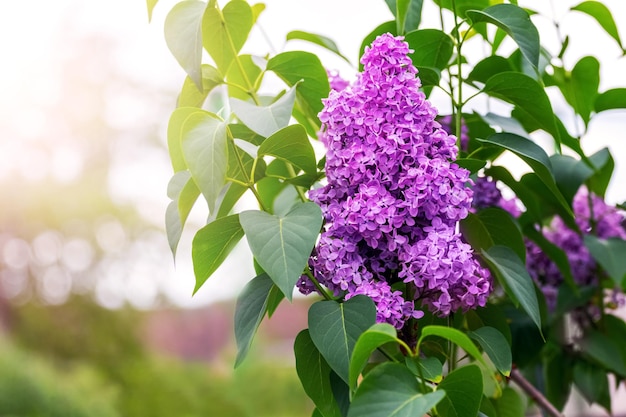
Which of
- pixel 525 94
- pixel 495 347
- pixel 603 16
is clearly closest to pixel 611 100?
pixel 603 16

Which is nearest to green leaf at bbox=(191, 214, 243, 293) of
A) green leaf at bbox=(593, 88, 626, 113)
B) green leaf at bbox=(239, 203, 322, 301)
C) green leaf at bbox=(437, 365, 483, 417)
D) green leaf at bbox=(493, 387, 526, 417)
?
green leaf at bbox=(239, 203, 322, 301)

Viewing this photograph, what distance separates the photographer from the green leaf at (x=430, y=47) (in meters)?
0.44

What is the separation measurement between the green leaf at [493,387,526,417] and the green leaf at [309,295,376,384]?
0.71 ft

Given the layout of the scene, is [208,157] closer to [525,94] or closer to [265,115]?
[265,115]

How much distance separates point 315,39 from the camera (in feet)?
1.61

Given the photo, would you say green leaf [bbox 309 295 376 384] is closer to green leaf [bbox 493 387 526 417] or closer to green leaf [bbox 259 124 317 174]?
green leaf [bbox 259 124 317 174]

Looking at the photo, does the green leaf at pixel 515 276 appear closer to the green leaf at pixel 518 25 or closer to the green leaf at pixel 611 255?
the green leaf at pixel 518 25

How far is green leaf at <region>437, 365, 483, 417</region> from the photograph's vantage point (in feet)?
1.00

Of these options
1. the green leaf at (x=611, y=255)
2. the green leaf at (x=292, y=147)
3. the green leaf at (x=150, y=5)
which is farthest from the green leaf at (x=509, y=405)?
the green leaf at (x=150, y=5)

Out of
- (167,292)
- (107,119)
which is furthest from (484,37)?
(107,119)

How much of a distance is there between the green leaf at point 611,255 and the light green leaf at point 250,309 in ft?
1.06

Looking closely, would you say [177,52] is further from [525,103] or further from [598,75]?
[598,75]

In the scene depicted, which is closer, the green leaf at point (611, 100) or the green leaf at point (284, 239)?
the green leaf at point (284, 239)

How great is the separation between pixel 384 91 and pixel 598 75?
300 millimetres
